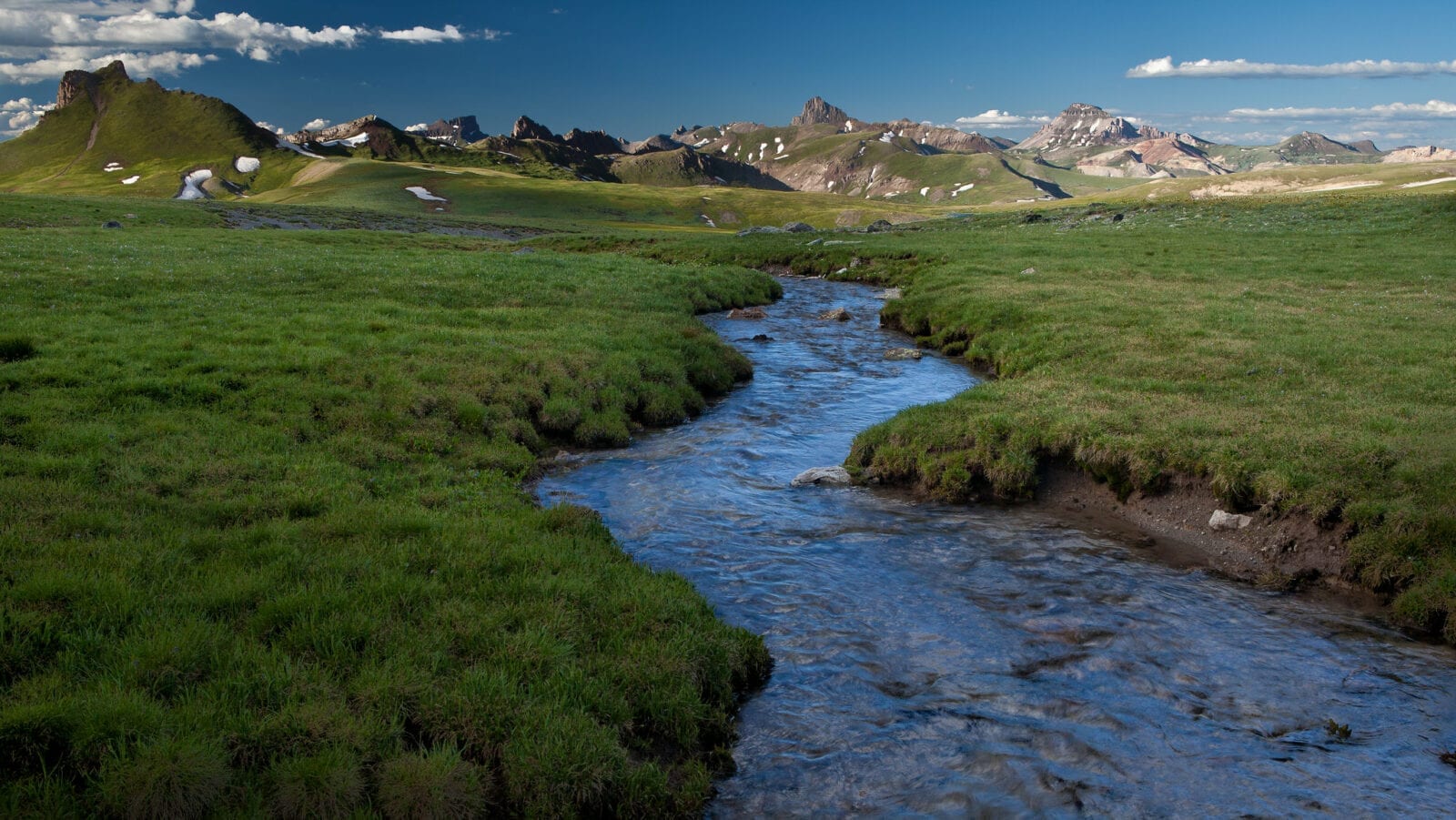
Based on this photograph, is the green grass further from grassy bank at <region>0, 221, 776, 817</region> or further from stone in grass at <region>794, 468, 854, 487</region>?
grassy bank at <region>0, 221, 776, 817</region>

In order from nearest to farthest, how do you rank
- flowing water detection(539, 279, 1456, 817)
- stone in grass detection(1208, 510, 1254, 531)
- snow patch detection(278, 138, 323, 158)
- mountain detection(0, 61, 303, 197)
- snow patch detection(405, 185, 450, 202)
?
→ 1. flowing water detection(539, 279, 1456, 817)
2. stone in grass detection(1208, 510, 1254, 531)
3. snow patch detection(405, 185, 450, 202)
4. mountain detection(0, 61, 303, 197)
5. snow patch detection(278, 138, 323, 158)

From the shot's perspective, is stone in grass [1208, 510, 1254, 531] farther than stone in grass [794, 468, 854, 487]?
No

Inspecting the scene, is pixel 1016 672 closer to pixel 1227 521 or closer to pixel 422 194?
pixel 1227 521

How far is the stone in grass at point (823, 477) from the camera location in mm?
16719

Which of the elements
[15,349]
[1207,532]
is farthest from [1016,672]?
[15,349]

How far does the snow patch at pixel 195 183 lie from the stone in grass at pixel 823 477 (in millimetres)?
158512

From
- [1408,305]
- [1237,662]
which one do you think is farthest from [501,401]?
[1408,305]

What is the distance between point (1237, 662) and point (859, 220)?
143594 millimetres

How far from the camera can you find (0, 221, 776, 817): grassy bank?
661cm

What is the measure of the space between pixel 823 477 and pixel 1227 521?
7.37 m

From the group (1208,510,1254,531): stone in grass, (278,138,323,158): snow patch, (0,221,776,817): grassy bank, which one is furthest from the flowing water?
(278,138,323,158): snow patch

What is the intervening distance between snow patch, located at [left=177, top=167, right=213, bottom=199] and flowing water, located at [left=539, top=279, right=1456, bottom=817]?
161 metres

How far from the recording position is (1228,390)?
1914 cm

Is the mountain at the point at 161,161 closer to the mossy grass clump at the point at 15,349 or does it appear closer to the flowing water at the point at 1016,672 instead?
the mossy grass clump at the point at 15,349
